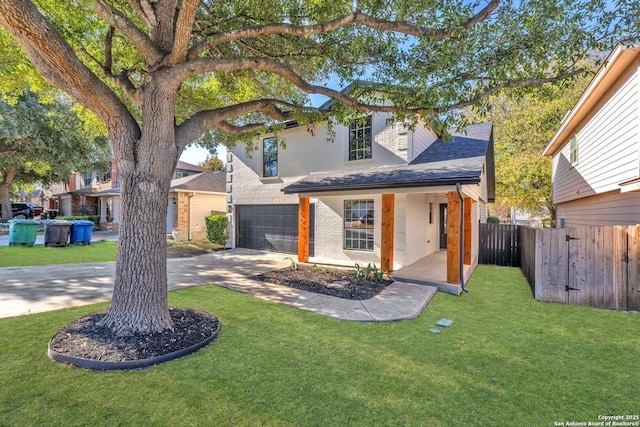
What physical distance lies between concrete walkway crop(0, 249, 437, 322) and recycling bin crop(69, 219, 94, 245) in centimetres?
583

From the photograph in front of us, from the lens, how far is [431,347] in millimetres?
4242

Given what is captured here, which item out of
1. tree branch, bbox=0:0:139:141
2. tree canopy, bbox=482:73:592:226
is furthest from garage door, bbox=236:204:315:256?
tree canopy, bbox=482:73:592:226

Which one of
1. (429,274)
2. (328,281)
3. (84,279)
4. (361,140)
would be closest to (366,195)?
(361,140)

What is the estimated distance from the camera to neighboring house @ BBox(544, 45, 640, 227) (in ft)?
21.9

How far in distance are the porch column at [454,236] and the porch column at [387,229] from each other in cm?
147

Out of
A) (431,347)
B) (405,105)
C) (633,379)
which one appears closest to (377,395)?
(431,347)

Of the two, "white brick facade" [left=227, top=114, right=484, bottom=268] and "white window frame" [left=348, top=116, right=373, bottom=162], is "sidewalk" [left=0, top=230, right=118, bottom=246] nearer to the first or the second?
"white brick facade" [left=227, top=114, right=484, bottom=268]

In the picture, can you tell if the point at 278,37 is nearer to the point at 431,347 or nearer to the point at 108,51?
the point at 108,51

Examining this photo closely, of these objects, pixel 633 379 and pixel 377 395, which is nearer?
pixel 377 395

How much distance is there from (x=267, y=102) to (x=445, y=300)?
5615mm

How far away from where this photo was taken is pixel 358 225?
1055cm

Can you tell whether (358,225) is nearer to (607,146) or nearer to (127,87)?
(607,146)

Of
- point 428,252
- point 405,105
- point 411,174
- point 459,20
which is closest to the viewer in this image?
point 459,20

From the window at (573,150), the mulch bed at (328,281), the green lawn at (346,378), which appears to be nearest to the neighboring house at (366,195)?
the mulch bed at (328,281)
